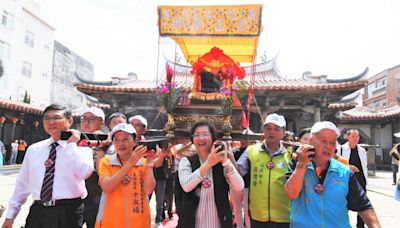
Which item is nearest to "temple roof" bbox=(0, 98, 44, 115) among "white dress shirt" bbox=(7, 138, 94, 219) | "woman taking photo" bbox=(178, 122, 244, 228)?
"white dress shirt" bbox=(7, 138, 94, 219)

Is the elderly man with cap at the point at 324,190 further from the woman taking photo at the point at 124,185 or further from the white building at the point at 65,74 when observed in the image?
the white building at the point at 65,74

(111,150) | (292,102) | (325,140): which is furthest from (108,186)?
(292,102)

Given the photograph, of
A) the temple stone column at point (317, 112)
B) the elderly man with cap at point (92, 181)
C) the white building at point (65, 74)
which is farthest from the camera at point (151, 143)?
the white building at point (65, 74)

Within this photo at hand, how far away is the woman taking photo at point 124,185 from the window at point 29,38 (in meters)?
25.6

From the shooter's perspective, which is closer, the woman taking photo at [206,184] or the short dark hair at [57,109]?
the woman taking photo at [206,184]

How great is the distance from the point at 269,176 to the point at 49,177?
186cm

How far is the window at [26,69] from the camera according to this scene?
22.8 meters

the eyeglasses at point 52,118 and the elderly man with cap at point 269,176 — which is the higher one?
the eyeglasses at point 52,118

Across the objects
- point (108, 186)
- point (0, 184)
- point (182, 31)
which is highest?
point (182, 31)

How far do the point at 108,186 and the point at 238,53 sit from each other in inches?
239

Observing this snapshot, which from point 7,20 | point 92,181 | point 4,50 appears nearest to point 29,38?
point 7,20

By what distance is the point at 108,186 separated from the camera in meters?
2.10

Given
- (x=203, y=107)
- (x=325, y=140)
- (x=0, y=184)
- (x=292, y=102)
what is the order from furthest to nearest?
(x=292, y=102) < (x=0, y=184) < (x=203, y=107) < (x=325, y=140)

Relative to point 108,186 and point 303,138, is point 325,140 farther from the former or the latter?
point 108,186
